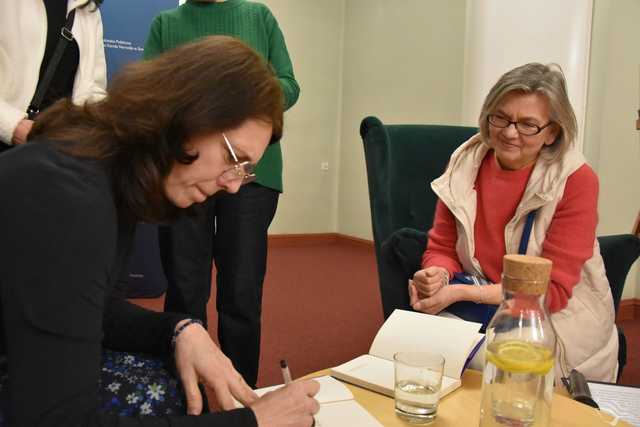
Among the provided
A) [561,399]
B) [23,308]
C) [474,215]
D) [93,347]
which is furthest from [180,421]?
[474,215]

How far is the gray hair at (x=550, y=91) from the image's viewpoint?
1.61 metres

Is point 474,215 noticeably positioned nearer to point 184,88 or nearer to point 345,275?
point 184,88

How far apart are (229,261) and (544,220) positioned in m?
0.96

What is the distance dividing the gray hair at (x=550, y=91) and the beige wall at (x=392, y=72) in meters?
2.87

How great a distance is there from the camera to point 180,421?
0.87 metres

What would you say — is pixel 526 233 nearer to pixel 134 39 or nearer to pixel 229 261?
pixel 229 261

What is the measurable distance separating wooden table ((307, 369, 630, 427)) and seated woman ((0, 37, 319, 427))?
0.19m

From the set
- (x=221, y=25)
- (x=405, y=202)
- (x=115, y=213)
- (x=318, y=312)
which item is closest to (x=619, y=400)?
(x=115, y=213)

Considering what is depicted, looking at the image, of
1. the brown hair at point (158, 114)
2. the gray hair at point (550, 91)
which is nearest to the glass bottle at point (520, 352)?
the brown hair at point (158, 114)

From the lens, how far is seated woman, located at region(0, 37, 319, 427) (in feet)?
2.61

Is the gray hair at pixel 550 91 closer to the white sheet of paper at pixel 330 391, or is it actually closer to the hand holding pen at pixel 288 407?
the white sheet of paper at pixel 330 391

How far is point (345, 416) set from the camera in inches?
40.9

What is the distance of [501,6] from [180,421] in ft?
8.23

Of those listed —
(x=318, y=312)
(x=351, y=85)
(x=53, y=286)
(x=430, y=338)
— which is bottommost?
(x=318, y=312)
